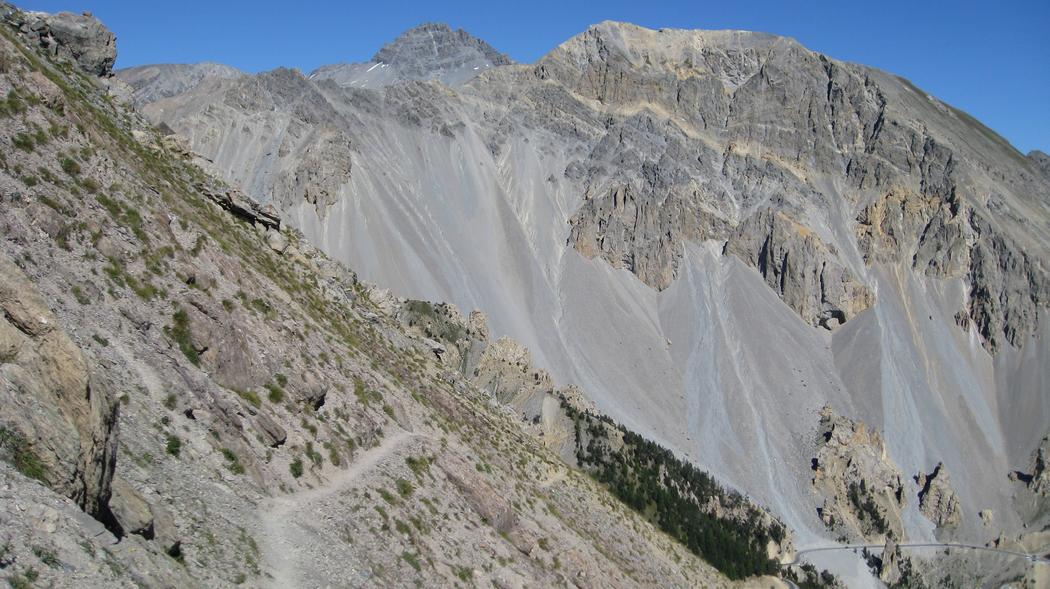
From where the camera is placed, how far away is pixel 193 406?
63.3ft

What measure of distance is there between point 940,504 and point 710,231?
7222 centimetres

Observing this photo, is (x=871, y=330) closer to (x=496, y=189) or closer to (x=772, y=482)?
(x=772, y=482)

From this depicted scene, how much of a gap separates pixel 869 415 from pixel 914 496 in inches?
627

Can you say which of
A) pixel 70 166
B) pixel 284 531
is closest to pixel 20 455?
pixel 284 531

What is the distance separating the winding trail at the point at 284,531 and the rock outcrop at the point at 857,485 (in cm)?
10391

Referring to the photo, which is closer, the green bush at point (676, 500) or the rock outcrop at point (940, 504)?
the green bush at point (676, 500)

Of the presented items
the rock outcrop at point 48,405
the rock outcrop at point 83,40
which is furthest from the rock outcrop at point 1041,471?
Answer: the rock outcrop at point 48,405

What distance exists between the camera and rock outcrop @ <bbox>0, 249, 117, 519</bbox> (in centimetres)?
1148

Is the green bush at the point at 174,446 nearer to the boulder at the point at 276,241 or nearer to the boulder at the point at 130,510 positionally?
the boulder at the point at 130,510

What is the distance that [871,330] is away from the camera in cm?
14300

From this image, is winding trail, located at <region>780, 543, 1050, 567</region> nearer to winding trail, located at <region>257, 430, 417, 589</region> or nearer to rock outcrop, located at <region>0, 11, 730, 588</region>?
rock outcrop, located at <region>0, 11, 730, 588</region>

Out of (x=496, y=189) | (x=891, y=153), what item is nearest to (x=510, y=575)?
(x=496, y=189)

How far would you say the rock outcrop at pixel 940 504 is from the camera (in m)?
114

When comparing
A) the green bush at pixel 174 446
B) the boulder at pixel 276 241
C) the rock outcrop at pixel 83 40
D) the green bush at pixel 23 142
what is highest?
the rock outcrop at pixel 83 40
